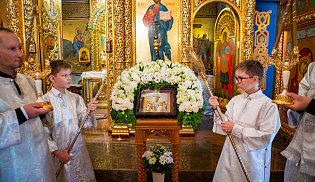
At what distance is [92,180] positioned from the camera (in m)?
2.89

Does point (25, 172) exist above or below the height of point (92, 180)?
above

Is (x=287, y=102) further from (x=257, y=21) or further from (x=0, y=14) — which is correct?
(x=0, y=14)

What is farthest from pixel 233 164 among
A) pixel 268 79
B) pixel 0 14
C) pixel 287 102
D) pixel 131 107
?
pixel 0 14

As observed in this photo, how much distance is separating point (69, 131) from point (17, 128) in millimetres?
1093

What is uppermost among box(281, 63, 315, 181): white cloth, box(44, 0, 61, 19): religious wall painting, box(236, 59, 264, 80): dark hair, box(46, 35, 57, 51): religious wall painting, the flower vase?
box(44, 0, 61, 19): religious wall painting

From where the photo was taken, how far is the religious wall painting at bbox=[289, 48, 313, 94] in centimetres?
453

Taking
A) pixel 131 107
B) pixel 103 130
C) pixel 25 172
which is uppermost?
pixel 131 107

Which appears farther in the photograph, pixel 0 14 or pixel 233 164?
pixel 0 14

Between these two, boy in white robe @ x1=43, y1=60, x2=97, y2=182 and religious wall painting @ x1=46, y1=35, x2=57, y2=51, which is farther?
religious wall painting @ x1=46, y1=35, x2=57, y2=51

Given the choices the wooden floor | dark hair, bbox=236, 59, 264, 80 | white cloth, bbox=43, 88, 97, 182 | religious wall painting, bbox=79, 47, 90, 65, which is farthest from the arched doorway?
religious wall painting, bbox=79, 47, 90, 65

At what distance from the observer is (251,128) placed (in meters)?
2.14

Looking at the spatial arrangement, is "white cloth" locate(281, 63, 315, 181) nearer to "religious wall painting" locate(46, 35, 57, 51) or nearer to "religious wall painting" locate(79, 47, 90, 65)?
"religious wall painting" locate(46, 35, 57, 51)

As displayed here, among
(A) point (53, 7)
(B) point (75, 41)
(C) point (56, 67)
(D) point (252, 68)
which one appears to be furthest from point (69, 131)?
(B) point (75, 41)

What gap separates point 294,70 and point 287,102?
3.90 metres
